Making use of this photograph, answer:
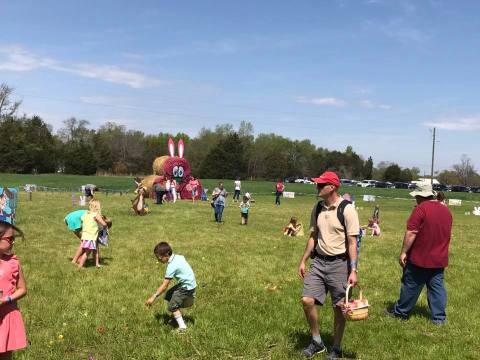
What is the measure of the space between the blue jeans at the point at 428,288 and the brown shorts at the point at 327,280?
2299mm

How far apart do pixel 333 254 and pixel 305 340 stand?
5.09 ft

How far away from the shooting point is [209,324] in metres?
7.07

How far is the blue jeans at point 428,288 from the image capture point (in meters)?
7.39

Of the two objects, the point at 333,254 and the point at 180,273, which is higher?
the point at 333,254

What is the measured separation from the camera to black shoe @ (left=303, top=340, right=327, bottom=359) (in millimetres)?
5866

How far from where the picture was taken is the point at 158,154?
106188mm

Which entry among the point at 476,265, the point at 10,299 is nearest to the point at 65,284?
the point at 10,299

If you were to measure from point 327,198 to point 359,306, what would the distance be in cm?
124

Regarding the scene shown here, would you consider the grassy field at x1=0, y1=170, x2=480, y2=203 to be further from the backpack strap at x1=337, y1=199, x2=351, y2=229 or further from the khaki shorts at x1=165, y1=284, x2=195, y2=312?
the backpack strap at x1=337, y1=199, x2=351, y2=229

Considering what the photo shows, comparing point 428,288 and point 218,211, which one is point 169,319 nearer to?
point 428,288

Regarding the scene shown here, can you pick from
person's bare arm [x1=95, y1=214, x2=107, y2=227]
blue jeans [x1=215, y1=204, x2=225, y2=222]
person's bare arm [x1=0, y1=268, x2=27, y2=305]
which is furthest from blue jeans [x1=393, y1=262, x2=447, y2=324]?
blue jeans [x1=215, y1=204, x2=225, y2=222]

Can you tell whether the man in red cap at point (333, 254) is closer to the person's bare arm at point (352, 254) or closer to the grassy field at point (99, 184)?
the person's bare arm at point (352, 254)

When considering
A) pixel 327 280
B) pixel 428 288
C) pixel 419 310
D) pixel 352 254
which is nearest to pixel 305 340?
pixel 327 280

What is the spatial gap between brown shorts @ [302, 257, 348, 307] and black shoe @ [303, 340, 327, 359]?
0.58 m
